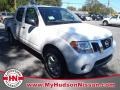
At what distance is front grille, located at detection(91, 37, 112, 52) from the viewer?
437 cm

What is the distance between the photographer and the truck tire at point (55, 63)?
4.46m

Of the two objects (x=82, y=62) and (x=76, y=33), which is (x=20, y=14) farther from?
(x=82, y=62)

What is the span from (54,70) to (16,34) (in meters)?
2.68

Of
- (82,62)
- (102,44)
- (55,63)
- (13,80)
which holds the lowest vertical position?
(13,80)

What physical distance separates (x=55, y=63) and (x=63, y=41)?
2.05 feet

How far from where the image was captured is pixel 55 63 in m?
4.67

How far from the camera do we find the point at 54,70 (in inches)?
187

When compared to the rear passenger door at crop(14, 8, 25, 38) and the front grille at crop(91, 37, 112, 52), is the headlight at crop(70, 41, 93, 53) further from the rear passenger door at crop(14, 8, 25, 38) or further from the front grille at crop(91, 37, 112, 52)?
the rear passenger door at crop(14, 8, 25, 38)

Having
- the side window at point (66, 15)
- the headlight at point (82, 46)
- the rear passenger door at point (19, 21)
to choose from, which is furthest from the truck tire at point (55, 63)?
the rear passenger door at point (19, 21)

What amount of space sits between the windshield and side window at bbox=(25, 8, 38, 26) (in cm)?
23

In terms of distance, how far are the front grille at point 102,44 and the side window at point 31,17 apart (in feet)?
5.97

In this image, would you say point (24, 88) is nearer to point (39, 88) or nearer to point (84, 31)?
point (39, 88)

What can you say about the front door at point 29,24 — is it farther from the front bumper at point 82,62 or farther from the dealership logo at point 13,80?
the front bumper at point 82,62

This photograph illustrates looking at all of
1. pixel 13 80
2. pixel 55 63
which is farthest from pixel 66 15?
pixel 13 80
